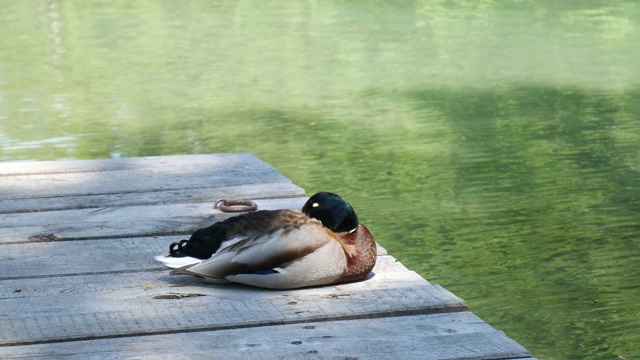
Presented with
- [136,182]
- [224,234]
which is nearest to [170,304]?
[224,234]

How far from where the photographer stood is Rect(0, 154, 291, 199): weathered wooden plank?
407 cm

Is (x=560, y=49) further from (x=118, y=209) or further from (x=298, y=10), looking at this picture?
(x=118, y=209)

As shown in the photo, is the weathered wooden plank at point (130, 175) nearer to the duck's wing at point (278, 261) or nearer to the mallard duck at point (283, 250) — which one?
the mallard duck at point (283, 250)

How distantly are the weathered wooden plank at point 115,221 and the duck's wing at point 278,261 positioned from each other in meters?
0.59

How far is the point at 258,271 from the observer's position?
2.82 m

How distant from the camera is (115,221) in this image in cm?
355

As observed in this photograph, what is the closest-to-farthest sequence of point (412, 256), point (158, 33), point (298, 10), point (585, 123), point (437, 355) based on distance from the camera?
point (437, 355) → point (412, 256) → point (585, 123) → point (158, 33) → point (298, 10)

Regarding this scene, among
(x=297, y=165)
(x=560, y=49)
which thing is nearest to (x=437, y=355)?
(x=297, y=165)

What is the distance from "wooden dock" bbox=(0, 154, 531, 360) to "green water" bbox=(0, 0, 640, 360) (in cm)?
84

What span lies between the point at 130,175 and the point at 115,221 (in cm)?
79

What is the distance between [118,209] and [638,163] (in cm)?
305

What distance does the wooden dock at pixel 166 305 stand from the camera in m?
2.39

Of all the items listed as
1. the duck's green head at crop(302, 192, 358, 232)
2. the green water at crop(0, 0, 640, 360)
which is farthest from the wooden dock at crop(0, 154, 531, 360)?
the green water at crop(0, 0, 640, 360)

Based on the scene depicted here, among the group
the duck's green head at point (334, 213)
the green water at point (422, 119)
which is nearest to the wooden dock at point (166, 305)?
the duck's green head at point (334, 213)
